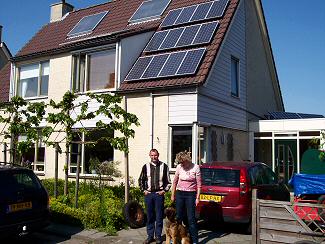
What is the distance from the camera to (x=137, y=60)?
15445mm

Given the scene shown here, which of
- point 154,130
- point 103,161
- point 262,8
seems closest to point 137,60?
point 154,130

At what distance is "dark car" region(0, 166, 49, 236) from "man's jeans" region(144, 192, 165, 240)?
2.26m

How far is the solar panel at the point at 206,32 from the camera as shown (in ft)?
47.3

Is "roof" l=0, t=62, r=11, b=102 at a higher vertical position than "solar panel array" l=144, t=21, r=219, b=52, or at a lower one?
lower

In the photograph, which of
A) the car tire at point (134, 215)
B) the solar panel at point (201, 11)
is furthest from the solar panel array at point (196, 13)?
the car tire at point (134, 215)

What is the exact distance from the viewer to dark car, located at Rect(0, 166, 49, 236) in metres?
7.40

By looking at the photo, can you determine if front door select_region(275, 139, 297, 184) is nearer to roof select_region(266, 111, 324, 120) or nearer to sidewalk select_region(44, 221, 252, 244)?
roof select_region(266, 111, 324, 120)

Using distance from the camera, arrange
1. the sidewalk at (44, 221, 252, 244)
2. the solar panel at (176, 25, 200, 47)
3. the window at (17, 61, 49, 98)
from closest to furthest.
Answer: the sidewalk at (44, 221, 252, 244), the solar panel at (176, 25, 200, 47), the window at (17, 61, 49, 98)

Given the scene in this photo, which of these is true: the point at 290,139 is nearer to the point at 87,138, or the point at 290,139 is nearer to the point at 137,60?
the point at 137,60

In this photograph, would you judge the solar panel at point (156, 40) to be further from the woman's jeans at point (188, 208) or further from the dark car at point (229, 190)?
the woman's jeans at point (188, 208)

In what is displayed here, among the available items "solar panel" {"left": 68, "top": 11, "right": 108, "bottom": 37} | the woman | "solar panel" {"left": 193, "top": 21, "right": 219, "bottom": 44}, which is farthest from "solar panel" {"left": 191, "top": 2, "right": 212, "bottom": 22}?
the woman

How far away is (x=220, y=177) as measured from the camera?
29.8 ft

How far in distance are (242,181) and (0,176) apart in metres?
5.25

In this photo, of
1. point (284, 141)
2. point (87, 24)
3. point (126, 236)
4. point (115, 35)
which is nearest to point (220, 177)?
point (126, 236)
